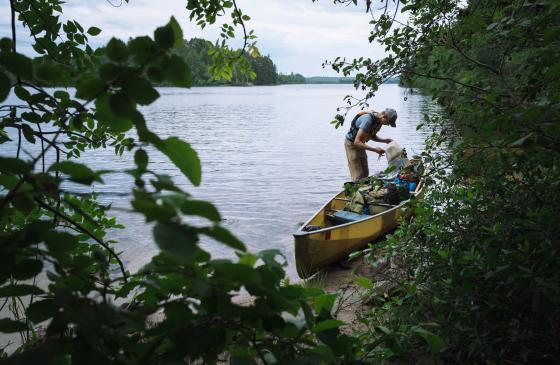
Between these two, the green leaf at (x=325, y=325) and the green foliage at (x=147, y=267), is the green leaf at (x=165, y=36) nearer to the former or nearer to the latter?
the green foliage at (x=147, y=267)

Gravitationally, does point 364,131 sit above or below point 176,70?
below

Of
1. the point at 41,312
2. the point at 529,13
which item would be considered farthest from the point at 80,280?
the point at 529,13

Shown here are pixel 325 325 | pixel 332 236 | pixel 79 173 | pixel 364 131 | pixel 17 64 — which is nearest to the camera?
pixel 79 173

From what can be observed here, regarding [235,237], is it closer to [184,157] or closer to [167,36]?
[184,157]

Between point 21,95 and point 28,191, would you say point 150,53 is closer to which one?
point 28,191

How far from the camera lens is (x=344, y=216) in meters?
9.41

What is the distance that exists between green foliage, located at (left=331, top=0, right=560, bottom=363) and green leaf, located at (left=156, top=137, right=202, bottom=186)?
123 centimetres

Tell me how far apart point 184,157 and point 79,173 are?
208mm

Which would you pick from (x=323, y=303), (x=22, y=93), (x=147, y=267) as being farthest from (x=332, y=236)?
(x=147, y=267)

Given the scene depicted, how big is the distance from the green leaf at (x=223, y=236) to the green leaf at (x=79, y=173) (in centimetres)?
27

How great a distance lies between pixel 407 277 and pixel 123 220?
10413 mm

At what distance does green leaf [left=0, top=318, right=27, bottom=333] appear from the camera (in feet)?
3.17

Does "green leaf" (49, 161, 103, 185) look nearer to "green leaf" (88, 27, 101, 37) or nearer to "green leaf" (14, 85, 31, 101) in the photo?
"green leaf" (14, 85, 31, 101)

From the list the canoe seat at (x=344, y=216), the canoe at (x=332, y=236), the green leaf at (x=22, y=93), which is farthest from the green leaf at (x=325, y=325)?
the canoe seat at (x=344, y=216)
